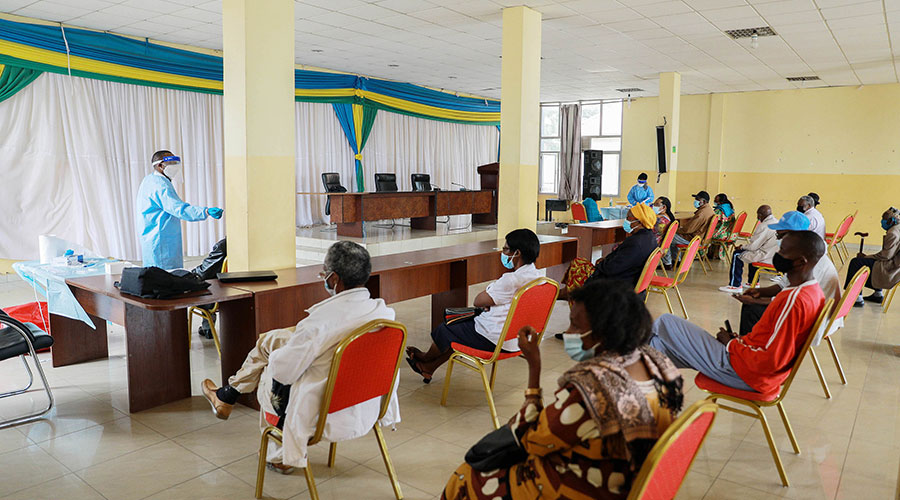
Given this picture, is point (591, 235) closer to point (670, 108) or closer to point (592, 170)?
point (670, 108)

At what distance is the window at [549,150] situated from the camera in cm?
1479

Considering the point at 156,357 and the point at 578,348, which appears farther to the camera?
the point at 156,357

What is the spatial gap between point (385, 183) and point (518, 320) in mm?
7488

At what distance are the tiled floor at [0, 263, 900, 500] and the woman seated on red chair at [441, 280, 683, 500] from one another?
3.19ft

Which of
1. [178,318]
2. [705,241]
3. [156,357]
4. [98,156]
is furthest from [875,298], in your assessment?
[98,156]

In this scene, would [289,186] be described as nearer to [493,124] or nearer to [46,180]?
[46,180]

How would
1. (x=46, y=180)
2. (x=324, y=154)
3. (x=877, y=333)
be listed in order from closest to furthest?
(x=877, y=333) < (x=46, y=180) < (x=324, y=154)

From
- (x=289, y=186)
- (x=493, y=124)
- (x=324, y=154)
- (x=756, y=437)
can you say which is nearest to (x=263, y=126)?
(x=289, y=186)

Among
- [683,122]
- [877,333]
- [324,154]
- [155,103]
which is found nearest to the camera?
[877,333]

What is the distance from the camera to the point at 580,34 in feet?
23.5

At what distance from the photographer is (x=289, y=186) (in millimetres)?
4078

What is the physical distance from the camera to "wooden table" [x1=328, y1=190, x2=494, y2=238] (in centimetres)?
858

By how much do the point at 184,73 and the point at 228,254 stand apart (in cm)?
486

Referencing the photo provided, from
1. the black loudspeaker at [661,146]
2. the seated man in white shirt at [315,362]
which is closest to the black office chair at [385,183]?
the black loudspeaker at [661,146]
